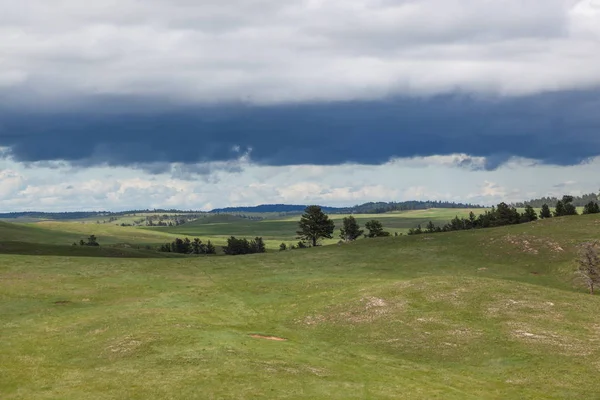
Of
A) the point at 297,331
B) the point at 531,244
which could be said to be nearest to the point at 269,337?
the point at 297,331

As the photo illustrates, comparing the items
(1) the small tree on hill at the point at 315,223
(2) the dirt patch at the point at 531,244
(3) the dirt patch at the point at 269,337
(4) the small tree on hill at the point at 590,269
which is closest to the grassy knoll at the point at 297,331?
(3) the dirt patch at the point at 269,337

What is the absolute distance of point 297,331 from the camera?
58656 millimetres

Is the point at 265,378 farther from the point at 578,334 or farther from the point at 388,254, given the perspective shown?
the point at 388,254

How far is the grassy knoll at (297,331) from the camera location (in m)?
38.5

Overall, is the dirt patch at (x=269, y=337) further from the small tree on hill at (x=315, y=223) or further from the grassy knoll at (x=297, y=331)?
the small tree on hill at (x=315, y=223)

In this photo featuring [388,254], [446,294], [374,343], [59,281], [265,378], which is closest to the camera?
[265,378]

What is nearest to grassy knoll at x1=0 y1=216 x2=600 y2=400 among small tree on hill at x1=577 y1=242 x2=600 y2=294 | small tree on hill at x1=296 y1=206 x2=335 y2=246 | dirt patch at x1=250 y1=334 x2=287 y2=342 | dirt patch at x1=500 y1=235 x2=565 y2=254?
dirt patch at x1=250 y1=334 x2=287 y2=342

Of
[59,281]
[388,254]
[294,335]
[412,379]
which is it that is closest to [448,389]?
[412,379]

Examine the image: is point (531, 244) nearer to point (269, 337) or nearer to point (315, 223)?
point (269, 337)

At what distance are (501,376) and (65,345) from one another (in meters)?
38.1

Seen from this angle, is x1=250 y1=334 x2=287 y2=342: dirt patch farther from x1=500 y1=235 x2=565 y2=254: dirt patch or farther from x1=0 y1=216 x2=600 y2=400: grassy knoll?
x1=500 y1=235 x2=565 y2=254: dirt patch

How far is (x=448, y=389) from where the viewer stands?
130ft

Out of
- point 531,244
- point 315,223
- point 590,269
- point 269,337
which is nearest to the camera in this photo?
point 269,337

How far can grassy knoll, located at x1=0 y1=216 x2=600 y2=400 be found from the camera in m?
38.5
